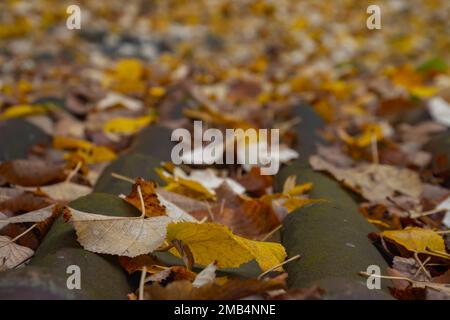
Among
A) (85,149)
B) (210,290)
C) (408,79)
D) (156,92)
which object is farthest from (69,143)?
(408,79)

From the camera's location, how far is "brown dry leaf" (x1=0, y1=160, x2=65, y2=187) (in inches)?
64.8

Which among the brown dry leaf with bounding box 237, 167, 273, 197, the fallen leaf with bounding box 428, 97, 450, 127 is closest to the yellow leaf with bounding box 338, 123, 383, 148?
the fallen leaf with bounding box 428, 97, 450, 127

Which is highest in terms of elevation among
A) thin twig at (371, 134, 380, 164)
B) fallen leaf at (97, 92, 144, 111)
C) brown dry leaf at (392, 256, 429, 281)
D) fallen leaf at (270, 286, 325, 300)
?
fallen leaf at (97, 92, 144, 111)

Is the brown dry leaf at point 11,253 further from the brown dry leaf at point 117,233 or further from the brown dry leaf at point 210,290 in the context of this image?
the brown dry leaf at point 210,290

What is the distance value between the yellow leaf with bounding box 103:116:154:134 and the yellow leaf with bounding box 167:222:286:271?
A: 4.18 feet

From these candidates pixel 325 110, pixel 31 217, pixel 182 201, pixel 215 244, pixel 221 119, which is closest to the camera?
pixel 215 244

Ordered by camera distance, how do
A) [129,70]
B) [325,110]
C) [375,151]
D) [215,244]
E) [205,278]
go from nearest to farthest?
1. [205,278]
2. [215,244]
3. [375,151]
4. [325,110]
5. [129,70]

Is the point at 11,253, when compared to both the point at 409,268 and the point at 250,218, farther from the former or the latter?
the point at 409,268

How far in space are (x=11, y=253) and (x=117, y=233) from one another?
22 cm

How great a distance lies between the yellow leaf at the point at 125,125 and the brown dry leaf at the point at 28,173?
0.67 meters

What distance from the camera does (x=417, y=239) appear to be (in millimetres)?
1305

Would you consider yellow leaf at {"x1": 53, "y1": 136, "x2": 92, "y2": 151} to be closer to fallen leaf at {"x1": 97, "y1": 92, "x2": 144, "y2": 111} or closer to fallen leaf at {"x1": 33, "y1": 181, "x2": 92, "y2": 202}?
fallen leaf at {"x1": 33, "y1": 181, "x2": 92, "y2": 202}
